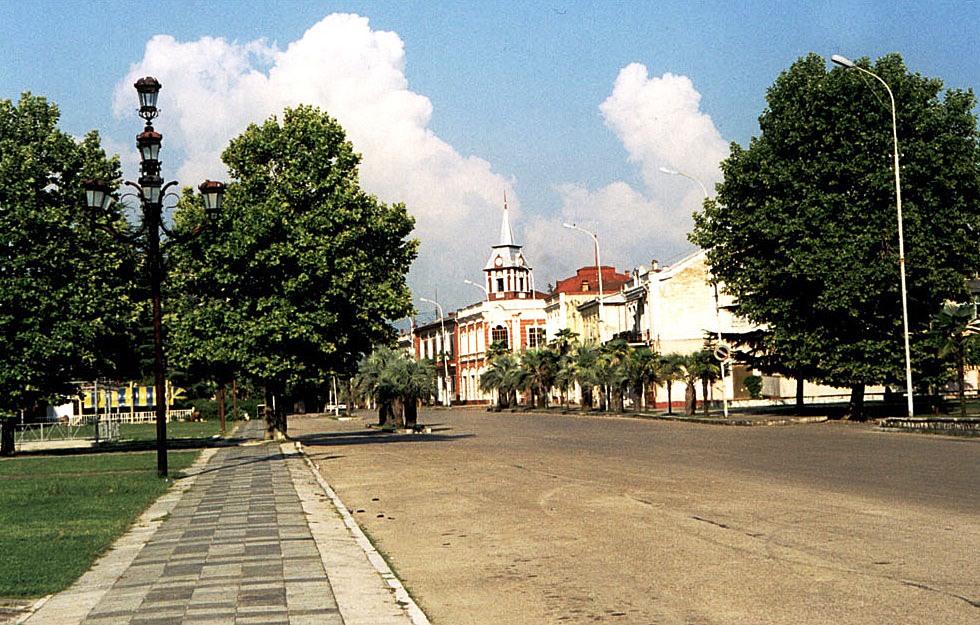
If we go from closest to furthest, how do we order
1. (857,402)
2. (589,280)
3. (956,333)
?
1. (956,333)
2. (857,402)
3. (589,280)

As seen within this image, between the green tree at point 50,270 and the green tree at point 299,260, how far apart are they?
276 cm

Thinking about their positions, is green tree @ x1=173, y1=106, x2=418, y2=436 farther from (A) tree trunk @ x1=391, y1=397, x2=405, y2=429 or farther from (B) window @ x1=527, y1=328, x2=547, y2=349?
(B) window @ x1=527, y1=328, x2=547, y2=349

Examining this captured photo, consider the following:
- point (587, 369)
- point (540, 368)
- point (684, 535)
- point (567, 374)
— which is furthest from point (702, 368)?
point (684, 535)

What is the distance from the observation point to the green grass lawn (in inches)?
406

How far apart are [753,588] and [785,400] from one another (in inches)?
2640

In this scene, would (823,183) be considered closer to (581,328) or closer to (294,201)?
(294,201)

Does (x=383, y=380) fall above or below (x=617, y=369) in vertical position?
below

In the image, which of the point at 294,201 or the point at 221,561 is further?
the point at 294,201

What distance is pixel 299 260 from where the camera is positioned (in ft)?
110

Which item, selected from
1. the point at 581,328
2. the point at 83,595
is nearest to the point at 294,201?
the point at 83,595

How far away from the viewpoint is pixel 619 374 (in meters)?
63.3

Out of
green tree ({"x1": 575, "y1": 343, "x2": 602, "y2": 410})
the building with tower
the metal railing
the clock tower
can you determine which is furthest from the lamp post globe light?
the clock tower

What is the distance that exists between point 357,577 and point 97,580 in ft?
7.66

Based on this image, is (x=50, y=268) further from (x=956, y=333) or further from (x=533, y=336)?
(x=533, y=336)
